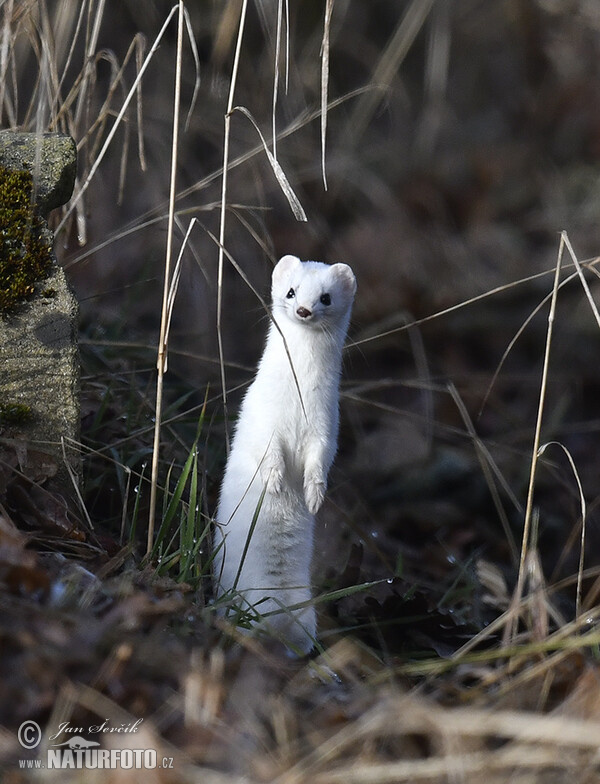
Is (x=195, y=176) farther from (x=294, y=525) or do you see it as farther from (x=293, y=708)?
(x=293, y=708)

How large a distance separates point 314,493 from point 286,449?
0.18 m

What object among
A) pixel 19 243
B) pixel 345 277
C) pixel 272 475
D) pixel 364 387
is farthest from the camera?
pixel 364 387

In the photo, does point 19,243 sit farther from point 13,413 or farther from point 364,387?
point 364,387

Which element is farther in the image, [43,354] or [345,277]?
[345,277]

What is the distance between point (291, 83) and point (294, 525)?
4853 mm

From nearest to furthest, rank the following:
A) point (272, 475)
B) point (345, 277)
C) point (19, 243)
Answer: point (19, 243)
point (272, 475)
point (345, 277)

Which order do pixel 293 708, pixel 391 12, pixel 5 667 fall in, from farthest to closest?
pixel 391 12
pixel 293 708
pixel 5 667

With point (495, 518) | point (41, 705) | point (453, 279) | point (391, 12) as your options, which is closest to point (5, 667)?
point (41, 705)

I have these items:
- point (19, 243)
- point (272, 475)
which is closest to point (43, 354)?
point (19, 243)

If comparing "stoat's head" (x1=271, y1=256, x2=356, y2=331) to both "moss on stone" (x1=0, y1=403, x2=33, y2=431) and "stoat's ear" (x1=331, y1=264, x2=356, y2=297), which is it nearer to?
"stoat's ear" (x1=331, y1=264, x2=356, y2=297)

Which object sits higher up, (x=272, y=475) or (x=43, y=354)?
(x=43, y=354)

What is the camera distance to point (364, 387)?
170 inches

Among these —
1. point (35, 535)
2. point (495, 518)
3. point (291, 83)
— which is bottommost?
point (495, 518)

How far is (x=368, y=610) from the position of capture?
138 inches
